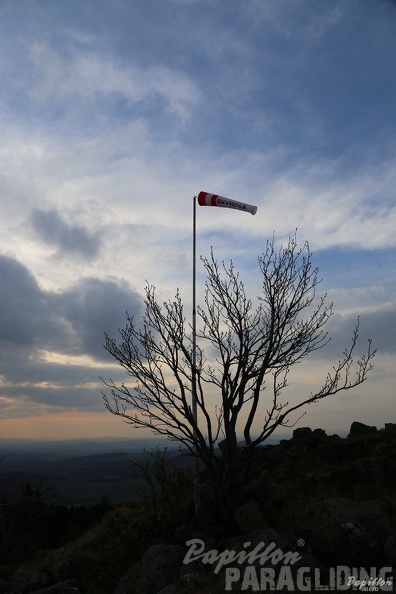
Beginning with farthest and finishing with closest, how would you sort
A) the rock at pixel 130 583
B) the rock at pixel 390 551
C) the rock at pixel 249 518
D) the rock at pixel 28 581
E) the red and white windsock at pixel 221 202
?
1. the red and white windsock at pixel 221 202
2. the rock at pixel 28 581
3. the rock at pixel 249 518
4. the rock at pixel 130 583
5. the rock at pixel 390 551

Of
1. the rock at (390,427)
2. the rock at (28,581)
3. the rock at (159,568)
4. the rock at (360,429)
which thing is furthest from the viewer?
the rock at (360,429)

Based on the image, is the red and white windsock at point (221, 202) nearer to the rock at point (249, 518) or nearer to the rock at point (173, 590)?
the rock at point (249, 518)

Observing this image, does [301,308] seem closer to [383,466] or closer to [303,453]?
[383,466]

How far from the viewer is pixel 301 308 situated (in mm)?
16125

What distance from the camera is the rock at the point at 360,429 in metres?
31.4

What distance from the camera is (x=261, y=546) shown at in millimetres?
10508

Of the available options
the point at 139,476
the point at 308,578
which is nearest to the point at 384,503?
the point at 308,578

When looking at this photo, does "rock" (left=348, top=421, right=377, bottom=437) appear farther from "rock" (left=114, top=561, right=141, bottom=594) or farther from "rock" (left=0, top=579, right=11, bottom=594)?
"rock" (left=0, top=579, right=11, bottom=594)

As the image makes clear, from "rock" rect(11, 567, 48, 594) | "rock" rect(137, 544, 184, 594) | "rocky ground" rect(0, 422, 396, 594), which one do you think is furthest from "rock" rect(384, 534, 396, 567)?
"rock" rect(11, 567, 48, 594)

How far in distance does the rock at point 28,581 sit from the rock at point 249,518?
7.74 metres

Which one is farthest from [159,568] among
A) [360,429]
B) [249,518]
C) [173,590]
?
[360,429]

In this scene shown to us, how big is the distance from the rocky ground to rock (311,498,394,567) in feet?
A: 0.07

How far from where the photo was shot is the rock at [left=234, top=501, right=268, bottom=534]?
530 inches

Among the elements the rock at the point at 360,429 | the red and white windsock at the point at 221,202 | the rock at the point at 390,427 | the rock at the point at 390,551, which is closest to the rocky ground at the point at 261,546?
the rock at the point at 390,551
